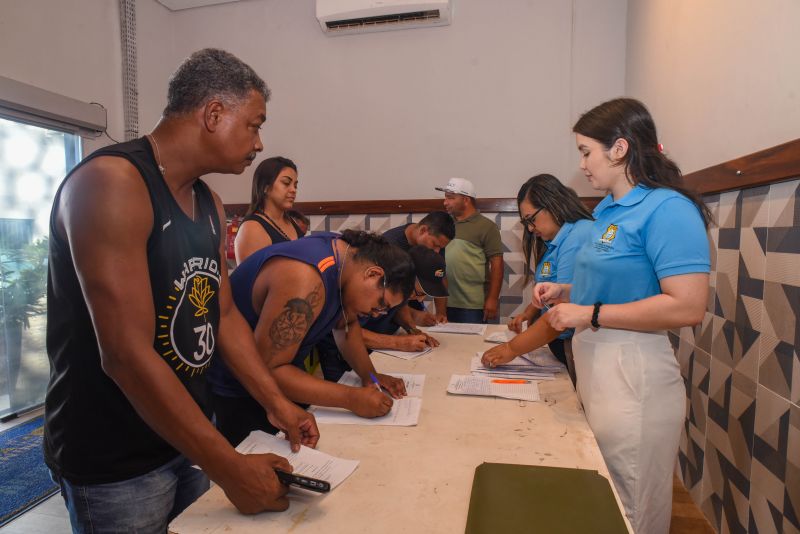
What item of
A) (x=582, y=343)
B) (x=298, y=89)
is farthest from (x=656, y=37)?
(x=298, y=89)

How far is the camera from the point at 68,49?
3.33m

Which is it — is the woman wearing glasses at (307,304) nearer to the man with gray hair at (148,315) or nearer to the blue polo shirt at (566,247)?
the man with gray hair at (148,315)

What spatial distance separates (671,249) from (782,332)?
0.53 metres

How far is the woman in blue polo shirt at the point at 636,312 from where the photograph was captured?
123 centimetres

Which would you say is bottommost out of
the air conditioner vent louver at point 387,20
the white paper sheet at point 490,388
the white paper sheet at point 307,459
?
the white paper sheet at point 307,459

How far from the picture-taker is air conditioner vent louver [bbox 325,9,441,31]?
373cm

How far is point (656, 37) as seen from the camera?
275 cm

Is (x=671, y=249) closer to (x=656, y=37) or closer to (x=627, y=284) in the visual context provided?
(x=627, y=284)

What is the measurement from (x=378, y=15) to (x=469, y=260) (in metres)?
1.95

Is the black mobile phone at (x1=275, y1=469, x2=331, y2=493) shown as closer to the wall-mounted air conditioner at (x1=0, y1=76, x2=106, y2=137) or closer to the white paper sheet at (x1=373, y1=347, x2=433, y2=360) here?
the white paper sheet at (x1=373, y1=347, x2=433, y2=360)

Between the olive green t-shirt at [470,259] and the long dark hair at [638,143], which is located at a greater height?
the long dark hair at [638,143]

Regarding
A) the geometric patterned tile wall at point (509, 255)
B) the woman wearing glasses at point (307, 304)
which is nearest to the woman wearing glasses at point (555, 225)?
the woman wearing glasses at point (307, 304)

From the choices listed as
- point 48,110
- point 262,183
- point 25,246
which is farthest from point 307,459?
point 25,246

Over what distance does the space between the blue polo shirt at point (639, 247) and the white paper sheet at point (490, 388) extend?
0.30 metres
